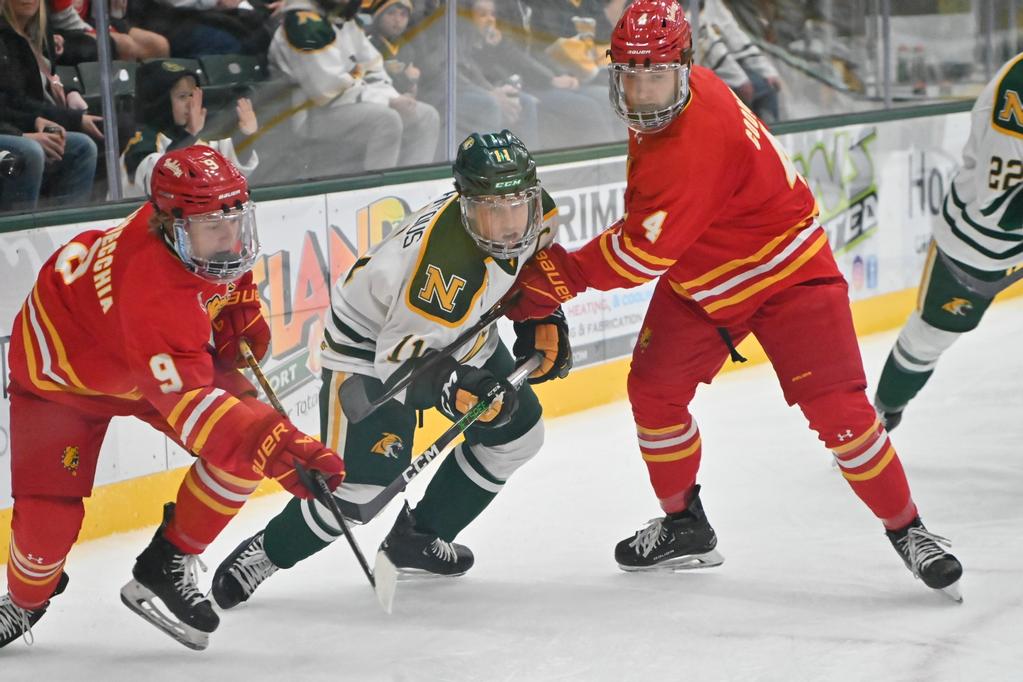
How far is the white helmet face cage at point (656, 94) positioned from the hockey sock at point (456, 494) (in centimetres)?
82

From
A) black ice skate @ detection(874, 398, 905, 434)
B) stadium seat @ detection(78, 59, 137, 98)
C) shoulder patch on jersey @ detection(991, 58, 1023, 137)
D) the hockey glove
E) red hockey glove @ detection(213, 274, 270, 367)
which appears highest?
stadium seat @ detection(78, 59, 137, 98)

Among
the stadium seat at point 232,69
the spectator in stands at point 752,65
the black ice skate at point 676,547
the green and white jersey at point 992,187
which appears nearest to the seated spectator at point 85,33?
the stadium seat at point 232,69

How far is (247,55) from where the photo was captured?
3885 mm

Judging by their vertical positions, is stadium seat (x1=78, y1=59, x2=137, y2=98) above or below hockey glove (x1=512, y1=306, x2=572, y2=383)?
above

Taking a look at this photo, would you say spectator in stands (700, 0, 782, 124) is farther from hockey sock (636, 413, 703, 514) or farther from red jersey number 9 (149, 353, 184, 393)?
red jersey number 9 (149, 353, 184, 393)

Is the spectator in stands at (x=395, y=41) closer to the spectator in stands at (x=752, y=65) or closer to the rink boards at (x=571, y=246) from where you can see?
the rink boards at (x=571, y=246)

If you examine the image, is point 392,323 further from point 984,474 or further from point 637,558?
point 984,474

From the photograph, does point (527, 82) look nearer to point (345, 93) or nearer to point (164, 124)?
point (345, 93)

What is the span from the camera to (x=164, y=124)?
363 cm

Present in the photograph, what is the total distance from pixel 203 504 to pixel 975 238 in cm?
202

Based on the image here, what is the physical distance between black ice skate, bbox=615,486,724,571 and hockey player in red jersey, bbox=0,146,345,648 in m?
0.92

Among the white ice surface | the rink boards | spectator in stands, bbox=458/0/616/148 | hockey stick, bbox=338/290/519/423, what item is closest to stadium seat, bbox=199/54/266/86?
the rink boards

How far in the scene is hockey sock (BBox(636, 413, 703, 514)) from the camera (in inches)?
114

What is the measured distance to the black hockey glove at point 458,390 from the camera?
258 cm
